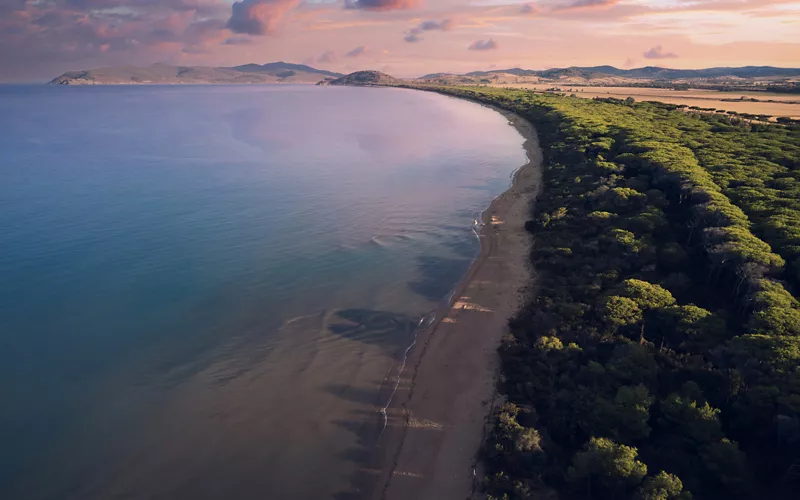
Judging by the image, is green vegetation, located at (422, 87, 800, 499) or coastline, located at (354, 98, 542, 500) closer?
green vegetation, located at (422, 87, 800, 499)

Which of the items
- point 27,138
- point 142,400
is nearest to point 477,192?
point 142,400

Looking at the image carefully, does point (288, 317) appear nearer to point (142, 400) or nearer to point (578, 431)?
point (142, 400)

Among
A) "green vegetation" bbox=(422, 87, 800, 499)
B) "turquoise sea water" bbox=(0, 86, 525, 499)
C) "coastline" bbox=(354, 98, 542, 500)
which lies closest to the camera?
"green vegetation" bbox=(422, 87, 800, 499)

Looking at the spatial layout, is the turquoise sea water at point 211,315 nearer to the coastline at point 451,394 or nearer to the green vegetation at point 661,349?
the coastline at point 451,394

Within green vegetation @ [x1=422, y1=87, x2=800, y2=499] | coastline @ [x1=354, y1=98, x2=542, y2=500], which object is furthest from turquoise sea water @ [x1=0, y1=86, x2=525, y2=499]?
green vegetation @ [x1=422, y1=87, x2=800, y2=499]

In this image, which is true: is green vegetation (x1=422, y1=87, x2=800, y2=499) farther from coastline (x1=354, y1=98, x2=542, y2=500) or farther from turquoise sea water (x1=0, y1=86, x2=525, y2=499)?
turquoise sea water (x1=0, y1=86, x2=525, y2=499)

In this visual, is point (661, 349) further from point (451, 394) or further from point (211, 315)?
point (211, 315)
